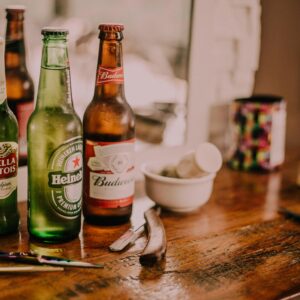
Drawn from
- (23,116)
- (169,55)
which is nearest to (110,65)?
(23,116)

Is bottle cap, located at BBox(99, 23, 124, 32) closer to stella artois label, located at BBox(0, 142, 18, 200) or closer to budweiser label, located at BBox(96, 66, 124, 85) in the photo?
budweiser label, located at BBox(96, 66, 124, 85)

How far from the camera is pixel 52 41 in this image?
81 centimetres

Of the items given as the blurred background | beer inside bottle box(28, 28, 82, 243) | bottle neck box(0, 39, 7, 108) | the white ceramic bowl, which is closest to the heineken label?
beer inside bottle box(28, 28, 82, 243)

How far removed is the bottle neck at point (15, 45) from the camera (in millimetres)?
986

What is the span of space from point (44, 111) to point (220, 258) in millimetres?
356

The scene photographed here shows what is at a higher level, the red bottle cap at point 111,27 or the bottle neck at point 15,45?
the red bottle cap at point 111,27

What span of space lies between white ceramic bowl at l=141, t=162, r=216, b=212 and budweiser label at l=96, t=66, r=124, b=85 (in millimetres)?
217

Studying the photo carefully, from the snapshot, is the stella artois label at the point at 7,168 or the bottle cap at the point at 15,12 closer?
the stella artois label at the point at 7,168

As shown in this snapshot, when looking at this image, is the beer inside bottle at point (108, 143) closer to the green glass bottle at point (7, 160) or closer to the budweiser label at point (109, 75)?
the budweiser label at point (109, 75)

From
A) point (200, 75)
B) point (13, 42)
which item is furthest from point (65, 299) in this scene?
point (200, 75)

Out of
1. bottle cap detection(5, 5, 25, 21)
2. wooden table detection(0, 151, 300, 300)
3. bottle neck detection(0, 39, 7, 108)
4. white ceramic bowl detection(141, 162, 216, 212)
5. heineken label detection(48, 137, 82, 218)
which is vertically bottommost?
wooden table detection(0, 151, 300, 300)

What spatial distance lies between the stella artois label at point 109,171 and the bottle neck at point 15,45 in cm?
22

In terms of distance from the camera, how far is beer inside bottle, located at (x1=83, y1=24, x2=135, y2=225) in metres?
0.90

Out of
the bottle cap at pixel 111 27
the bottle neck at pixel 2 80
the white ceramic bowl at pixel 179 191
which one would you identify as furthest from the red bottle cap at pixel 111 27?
the white ceramic bowl at pixel 179 191
